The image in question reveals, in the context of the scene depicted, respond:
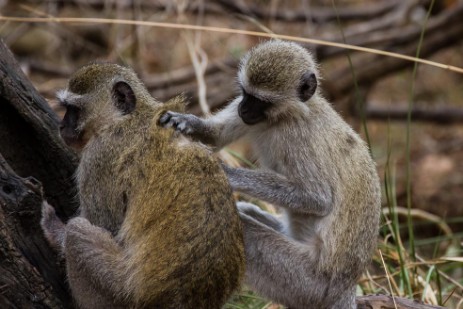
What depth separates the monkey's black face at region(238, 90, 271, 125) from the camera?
17.8 ft

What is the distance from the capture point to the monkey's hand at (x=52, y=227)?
4.54 metres

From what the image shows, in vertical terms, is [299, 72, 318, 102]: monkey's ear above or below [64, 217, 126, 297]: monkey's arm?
above

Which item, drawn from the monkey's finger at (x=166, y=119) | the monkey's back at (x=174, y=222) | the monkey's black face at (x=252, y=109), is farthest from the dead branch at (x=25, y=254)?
the monkey's black face at (x=252, y=109)

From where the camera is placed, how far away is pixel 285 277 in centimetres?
519

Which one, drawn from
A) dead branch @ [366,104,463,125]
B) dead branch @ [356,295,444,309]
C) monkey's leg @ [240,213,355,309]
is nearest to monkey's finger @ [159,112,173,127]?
monkey's leg @ [240,213,355,309]

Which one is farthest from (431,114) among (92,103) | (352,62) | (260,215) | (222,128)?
(92,103)

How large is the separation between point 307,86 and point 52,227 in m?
2.11

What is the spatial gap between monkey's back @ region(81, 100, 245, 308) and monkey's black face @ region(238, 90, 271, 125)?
3.03 feet

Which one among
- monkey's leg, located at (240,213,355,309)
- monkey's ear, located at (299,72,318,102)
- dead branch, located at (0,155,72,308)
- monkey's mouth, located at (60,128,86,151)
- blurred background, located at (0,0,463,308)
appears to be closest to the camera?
dead branch, located at (0,155,72,308)

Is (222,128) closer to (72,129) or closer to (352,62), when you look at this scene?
(72,129)

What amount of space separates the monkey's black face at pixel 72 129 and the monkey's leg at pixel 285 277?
1.27m

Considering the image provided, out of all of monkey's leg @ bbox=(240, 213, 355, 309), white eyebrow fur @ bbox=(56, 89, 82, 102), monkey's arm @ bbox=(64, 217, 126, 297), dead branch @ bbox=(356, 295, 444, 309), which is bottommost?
dead branch @ bbox=(356, 295, 444, 309)

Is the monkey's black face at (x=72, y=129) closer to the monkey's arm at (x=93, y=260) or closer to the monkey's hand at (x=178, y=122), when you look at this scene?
the monkey's hand at (x=178, y=122)

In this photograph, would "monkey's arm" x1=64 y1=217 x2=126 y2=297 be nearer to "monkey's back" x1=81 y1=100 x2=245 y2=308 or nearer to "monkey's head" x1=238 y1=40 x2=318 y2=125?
"monkey's back" x1=81 y1=100 x2=245 y2=308
